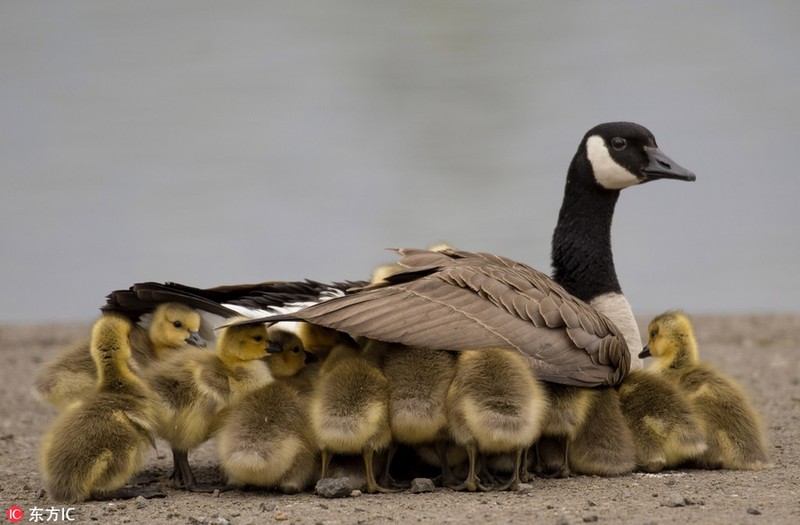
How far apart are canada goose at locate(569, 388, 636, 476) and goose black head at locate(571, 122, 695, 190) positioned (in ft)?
6.32

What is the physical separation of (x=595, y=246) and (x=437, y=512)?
272 centimetres

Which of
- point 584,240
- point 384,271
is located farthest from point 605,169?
point 384,271

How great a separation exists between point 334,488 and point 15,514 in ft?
4.62

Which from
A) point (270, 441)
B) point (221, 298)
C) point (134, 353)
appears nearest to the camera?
point (270, 441)

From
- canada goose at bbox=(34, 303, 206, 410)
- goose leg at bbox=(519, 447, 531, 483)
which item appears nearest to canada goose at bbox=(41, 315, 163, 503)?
canada goose at bbox=(34, 303, 206, 410)

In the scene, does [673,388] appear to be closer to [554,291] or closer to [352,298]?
[554,291]

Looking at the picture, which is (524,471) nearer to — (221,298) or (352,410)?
(352,410)

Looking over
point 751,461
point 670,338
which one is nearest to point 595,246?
point 670,338

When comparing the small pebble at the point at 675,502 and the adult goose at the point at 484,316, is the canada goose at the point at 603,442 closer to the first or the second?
the adult goose at the point at 484,316

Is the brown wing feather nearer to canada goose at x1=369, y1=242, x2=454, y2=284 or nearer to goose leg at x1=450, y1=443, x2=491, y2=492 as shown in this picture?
canada goose at x1=369, y1=242, x2=454, y2=284

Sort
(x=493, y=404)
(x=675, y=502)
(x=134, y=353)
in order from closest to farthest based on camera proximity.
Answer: (x=675, y=502)
(x=493, y=404)
(x=134, y=353)

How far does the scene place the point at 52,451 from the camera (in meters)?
5.16

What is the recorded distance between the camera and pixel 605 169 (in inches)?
287

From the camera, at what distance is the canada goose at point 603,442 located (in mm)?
5715
